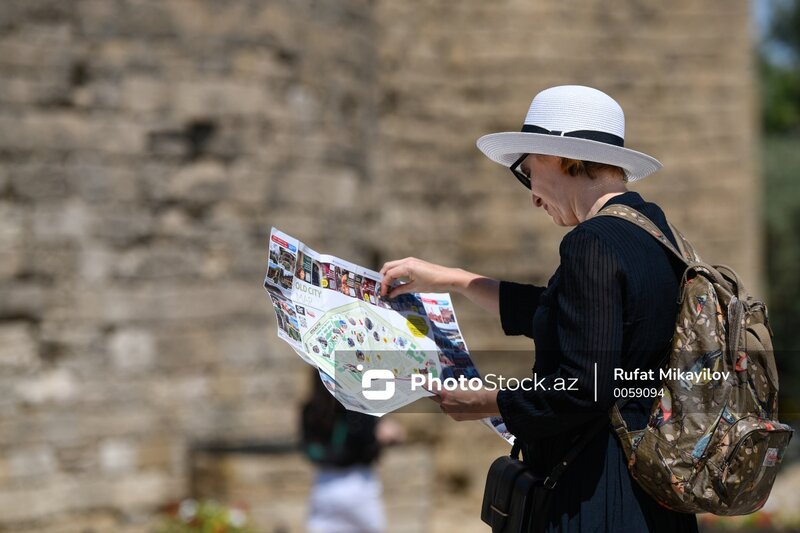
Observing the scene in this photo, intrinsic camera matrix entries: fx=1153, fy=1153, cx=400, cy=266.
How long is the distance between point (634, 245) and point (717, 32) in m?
9.12

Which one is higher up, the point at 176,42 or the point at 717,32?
the point at 717,32

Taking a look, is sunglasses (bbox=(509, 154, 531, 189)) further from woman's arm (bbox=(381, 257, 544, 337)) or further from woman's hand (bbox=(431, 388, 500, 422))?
woman's hand (bbox=(431, 388, 500, 422))

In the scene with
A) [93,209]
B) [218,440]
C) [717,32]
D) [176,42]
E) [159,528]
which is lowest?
[159,528]

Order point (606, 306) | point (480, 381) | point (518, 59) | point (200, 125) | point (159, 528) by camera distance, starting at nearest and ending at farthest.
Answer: point (606, 306)
point (480, 381)
point (159, 528)
point (200, 125)
point (518, 59)

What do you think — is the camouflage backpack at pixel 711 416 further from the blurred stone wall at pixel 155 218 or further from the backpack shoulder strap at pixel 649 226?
the blurred stone wall at pixel 155 218

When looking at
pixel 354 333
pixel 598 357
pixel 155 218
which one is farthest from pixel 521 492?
pixel 155 218

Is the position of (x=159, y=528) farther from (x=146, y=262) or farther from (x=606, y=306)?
(x=606, y=306)

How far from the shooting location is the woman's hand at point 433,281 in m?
2.74

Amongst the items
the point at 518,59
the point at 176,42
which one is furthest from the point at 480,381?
the point at 518,59

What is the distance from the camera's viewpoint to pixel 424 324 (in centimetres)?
279

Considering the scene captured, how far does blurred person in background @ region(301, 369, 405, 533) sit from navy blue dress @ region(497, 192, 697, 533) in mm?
3327

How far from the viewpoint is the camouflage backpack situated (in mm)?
2174

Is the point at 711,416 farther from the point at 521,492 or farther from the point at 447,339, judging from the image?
the point at 447,339

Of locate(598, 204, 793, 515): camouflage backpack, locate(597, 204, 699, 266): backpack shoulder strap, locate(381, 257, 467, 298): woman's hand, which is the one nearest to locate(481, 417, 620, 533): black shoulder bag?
locate(598, 204, 793, 515): camouflage backpack
